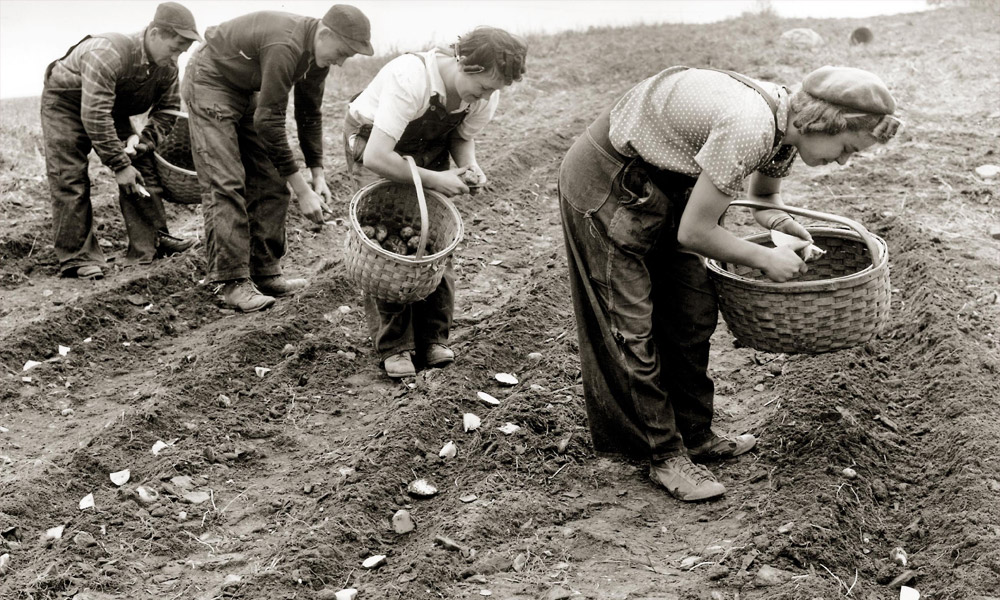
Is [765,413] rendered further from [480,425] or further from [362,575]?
[362,575]

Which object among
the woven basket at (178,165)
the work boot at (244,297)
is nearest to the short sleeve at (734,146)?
the work boot at (244,297)

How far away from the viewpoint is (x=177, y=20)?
570 centimetres

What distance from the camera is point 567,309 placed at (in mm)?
5586

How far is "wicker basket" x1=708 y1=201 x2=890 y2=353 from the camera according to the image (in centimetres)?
336

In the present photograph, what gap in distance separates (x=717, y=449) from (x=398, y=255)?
1.46m

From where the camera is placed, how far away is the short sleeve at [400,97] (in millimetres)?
4184

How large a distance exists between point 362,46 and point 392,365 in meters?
1.53

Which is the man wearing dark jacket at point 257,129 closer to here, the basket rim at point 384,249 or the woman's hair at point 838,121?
the basket rim at point 384,249

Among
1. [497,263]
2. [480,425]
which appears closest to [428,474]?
[480,425]

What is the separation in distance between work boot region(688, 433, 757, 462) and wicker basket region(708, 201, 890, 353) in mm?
529

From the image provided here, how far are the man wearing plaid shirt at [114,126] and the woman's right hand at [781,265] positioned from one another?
3.71 meters

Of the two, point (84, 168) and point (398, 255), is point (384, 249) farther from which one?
point (84, 168)

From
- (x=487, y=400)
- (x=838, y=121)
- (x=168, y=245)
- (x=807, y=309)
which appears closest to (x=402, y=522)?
(x=487, y=400)

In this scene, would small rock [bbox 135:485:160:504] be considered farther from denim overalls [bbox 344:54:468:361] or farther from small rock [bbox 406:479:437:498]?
denim overalls [bbox 344:54:468:361]
